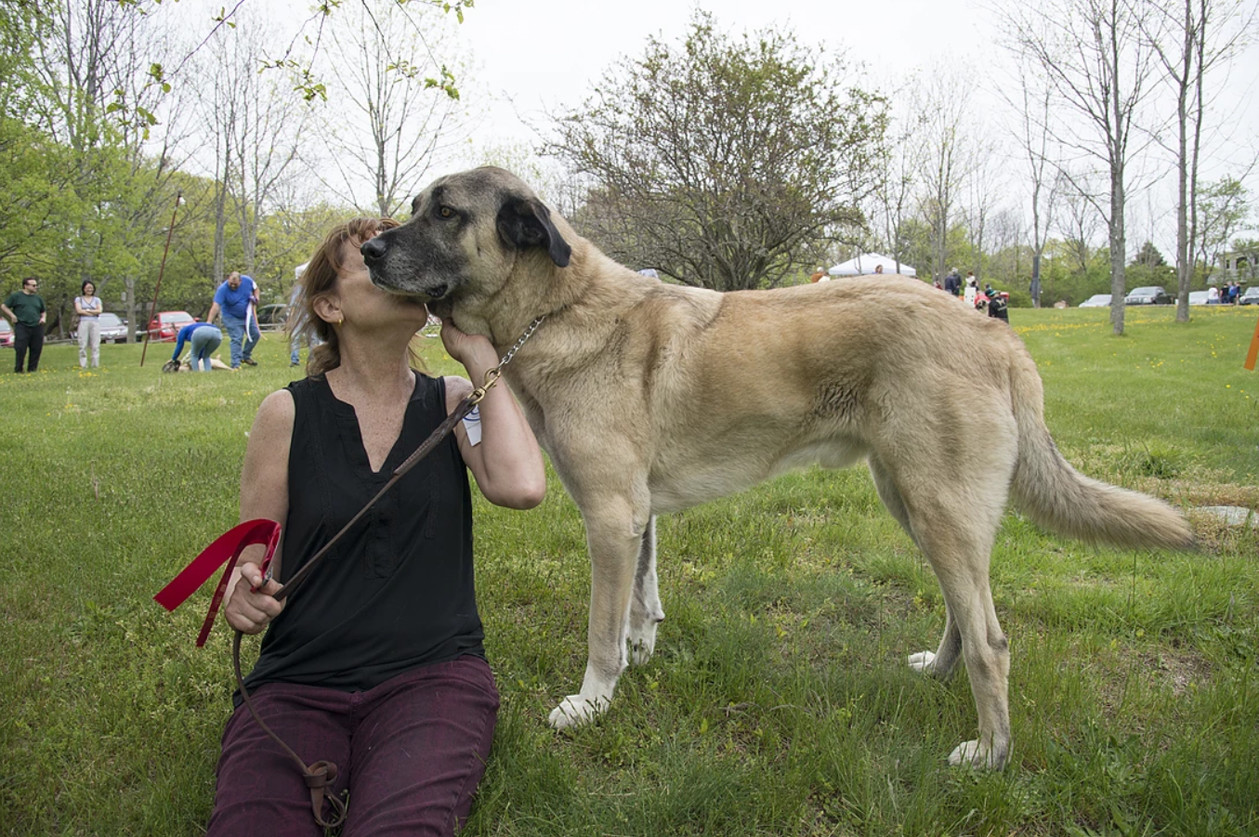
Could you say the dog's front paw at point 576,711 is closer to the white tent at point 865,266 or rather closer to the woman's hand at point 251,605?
the woman's hand at point 251,605

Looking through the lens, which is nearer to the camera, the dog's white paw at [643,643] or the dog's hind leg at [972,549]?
the dog's hind leg at [972,549]

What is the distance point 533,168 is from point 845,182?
765 inches

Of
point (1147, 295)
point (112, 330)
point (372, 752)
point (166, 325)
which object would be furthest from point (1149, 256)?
point (372, 752)

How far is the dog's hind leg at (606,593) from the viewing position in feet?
8.86

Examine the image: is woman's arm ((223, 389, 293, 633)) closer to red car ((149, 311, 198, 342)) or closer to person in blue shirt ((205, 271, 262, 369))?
person in blue shirt ((205, 271, 262, 369))

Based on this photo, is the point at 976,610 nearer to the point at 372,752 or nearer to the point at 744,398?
the point at 744,398

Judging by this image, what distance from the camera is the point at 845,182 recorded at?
1359 centimetres

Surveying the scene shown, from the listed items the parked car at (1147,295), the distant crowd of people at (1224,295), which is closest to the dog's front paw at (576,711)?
the parked car at (1147,295)

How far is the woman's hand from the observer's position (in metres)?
2.01

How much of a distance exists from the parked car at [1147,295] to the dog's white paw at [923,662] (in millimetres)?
58531

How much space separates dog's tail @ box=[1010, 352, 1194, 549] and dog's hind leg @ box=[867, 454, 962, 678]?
0.45 meters

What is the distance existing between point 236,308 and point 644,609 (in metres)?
13.8

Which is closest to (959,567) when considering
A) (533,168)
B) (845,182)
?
(845,182)

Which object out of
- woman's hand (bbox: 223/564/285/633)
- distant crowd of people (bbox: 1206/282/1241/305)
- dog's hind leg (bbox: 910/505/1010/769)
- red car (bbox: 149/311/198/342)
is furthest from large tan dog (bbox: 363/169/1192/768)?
distant crowd of people (bbox: 1206/282/1241/305)
